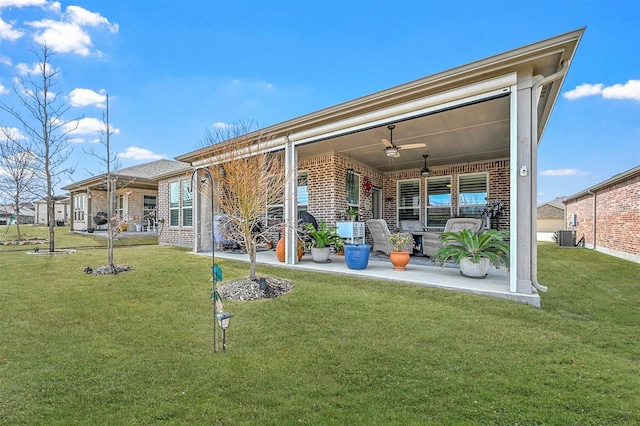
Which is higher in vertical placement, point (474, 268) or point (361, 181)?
point (361, 181)

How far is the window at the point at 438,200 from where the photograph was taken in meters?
10.5

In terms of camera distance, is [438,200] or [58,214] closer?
[438,200]

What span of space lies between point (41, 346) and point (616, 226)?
15565 mm

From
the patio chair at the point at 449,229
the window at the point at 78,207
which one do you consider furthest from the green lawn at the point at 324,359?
the window at the point at 78,207

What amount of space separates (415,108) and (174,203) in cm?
1044

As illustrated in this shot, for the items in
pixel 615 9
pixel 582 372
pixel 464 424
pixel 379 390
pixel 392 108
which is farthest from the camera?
pixel 615 9

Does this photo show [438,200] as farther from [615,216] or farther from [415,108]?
[615,216]

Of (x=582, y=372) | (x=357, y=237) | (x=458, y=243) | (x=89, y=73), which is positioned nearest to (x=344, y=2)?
(x=357, y=237)

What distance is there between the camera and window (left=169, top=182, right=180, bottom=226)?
11.9 m

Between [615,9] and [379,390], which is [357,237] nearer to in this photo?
[379,390]

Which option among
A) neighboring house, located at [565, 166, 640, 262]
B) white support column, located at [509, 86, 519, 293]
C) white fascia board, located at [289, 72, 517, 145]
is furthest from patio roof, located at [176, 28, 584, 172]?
neighboring house, located at [565, 166, 640, 262]

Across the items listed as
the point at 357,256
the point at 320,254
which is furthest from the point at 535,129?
the point at 320,254

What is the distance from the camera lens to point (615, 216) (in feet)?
35.5

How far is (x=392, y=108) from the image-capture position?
5297mm
